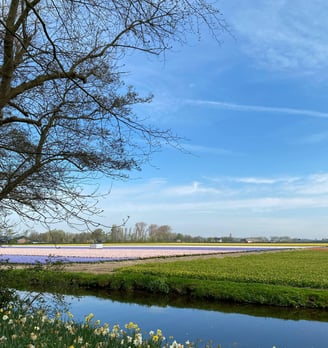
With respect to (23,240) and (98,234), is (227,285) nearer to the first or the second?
(23,240)

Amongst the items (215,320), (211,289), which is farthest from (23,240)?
(211,289)

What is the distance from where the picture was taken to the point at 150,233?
6794 cm

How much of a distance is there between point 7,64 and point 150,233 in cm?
6420

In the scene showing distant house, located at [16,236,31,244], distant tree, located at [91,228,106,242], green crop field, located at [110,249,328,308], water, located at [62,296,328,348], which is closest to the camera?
distant tree, located at [91,228,106,242]

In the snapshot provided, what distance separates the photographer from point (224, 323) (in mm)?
10461

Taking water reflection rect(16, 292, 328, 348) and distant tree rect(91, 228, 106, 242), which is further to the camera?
water reflection rect(16, 292, 328, 348)

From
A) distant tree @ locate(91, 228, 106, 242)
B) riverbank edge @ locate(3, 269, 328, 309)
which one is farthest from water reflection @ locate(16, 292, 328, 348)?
distant tree @ locate(91, 228, 106, 242)

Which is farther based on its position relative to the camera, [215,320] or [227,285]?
[227,285]

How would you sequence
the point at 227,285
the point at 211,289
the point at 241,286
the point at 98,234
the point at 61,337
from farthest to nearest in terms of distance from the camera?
the point at 227,285, the point at 241,286, the point at 211,289, the point at 98,234, the point at 61,337

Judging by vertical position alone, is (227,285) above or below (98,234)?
below

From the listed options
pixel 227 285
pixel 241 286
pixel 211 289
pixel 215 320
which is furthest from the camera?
pixel 227 285

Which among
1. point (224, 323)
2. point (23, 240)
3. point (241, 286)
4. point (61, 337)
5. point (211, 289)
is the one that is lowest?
point (224, 323)

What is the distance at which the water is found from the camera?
8930 mm

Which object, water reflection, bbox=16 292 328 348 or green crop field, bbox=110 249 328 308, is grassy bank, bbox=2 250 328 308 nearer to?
green crop field, bbox=110 249 328 308
